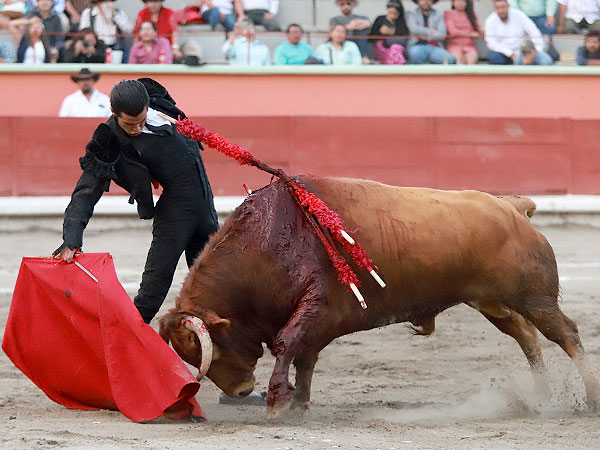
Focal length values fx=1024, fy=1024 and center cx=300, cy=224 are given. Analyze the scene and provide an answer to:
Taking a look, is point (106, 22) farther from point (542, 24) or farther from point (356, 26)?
point (542, 24)

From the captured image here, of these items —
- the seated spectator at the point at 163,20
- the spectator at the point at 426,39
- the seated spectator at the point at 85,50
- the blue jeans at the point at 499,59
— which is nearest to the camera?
the seated spectator at the point at 85,50

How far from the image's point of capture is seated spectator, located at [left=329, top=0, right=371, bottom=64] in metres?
10.9

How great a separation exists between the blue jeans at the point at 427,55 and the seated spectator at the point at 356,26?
0.48 m

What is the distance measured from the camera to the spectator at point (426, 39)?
10906mm

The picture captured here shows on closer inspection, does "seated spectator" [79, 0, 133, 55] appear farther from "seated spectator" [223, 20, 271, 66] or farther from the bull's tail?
the bull's tail

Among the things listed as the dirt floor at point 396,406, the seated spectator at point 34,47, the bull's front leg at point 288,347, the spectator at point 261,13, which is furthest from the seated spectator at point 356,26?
the bull's front leg at point 288,347

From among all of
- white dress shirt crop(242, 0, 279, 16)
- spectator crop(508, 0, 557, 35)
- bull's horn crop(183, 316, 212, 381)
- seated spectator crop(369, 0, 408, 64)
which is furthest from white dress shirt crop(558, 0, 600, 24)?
bull's horn crop(183, 316, 212, 381)

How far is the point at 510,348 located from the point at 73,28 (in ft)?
21.6

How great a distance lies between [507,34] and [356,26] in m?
1.65

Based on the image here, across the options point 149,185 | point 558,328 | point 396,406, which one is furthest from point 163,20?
point 558,328

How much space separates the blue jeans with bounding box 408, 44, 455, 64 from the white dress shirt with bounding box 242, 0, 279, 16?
158 centimetres

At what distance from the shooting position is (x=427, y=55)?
35.9 ft

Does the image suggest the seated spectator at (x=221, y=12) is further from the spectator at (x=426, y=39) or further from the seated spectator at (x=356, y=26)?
the spectator at (x=426, y=39)

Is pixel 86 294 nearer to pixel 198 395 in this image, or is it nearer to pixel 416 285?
pixel 198 395
